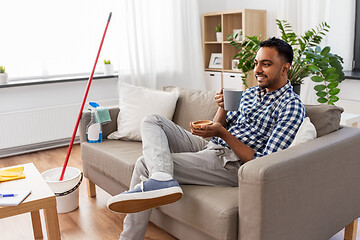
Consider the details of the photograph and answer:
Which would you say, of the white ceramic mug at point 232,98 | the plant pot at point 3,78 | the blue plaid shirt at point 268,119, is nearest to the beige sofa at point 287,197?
the blue plaid shirt at point 268,119

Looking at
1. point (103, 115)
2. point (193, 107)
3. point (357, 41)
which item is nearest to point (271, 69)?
point (193, 107)

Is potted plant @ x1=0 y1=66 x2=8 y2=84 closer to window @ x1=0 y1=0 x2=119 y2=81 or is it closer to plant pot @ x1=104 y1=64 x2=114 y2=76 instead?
window @ x1=0 y1=0 x2=119 y2=81

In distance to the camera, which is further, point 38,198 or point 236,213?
point 38,198

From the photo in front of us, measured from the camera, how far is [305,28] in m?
3.61

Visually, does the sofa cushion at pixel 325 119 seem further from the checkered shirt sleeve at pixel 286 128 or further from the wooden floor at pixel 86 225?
the wooden floor at pixel 86 225

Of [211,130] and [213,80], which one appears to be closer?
[211,130]

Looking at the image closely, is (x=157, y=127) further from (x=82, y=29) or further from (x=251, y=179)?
(x=82, y=29)

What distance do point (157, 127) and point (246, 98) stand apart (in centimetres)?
51

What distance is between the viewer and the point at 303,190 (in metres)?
1.49

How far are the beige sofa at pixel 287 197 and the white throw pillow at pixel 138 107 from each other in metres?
0.50

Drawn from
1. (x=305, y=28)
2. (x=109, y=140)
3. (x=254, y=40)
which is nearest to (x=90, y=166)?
(x=109, y=140)

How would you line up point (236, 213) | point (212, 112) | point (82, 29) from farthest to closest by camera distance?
point (82, 29) → point (212, 112) → point (236, 213)

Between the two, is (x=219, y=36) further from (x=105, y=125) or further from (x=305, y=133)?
(x=305, y=133)

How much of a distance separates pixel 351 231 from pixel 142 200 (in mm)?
1151
